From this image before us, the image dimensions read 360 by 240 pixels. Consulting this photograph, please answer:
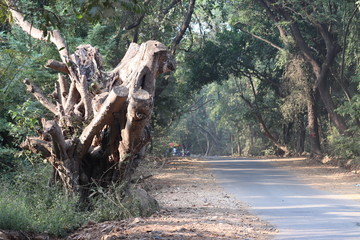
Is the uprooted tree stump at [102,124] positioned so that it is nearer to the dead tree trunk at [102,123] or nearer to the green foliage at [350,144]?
the dead tree trunk at [102,123]

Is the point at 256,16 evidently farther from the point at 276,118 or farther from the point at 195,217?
the point at 195,217

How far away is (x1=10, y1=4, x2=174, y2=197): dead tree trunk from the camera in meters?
9.70

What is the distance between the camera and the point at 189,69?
1388 inches

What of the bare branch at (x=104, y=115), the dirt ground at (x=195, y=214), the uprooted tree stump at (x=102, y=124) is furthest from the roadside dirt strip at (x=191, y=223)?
the bare branch at (x=104, y=115)

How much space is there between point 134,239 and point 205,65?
2573 cm

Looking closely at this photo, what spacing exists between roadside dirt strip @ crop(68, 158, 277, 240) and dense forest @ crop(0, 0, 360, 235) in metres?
0.91

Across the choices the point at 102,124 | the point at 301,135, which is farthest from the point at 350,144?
the point at 102,124

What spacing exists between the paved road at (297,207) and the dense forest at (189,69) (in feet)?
10.5

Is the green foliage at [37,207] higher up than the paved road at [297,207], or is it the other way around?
the green foliage at [37,207]

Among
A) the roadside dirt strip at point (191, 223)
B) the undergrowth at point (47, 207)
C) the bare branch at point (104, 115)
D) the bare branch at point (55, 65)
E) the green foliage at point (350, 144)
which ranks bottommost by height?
the roadside dirt strip at point (191, 223)

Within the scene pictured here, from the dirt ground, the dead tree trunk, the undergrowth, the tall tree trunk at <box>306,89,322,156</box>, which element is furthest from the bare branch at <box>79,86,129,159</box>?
the tall tree trunk at <box>306,89,322,156</box>

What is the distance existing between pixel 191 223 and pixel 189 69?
85.1 ft

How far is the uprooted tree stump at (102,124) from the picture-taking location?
9.70 meters

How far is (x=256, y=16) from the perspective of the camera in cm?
3016
